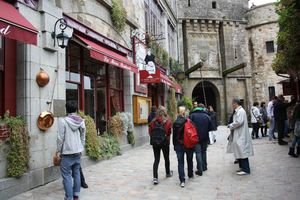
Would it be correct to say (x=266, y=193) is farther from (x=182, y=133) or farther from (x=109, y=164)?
(x=109, y=164)

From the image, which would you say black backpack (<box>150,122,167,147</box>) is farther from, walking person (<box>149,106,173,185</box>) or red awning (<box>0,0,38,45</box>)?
red awning (<box>0,0,38,45</box>)

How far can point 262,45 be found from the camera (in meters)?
29.8

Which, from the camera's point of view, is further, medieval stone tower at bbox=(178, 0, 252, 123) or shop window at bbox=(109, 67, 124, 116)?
medieval stone tower at bbox=(178, 0, 252, 123)

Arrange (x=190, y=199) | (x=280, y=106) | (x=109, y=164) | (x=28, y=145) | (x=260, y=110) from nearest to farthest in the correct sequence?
(x=190, y=199) < (x=28, y=145) < (x=109, y=164) < (x=280, y=106) < (x=260, y=110)

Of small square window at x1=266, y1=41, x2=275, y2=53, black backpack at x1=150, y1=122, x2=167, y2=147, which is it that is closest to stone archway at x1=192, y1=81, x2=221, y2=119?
small square window at x1=266, y1=41, x2=275, y2=53

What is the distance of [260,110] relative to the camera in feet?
48.1

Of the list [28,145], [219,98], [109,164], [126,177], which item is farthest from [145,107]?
[219,98]

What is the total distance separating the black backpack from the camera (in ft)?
21.2

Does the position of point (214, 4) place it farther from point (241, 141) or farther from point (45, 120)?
point (45, 120)

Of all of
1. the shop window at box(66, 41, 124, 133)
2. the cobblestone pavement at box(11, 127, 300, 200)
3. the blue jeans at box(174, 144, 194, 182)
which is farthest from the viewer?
the shop window at box(66, 41, 124, 133)

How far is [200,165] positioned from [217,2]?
80.0 ft

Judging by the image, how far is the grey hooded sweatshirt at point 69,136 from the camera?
507 cm

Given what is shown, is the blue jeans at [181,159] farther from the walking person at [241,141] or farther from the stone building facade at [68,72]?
the stone building facade at [68,72]

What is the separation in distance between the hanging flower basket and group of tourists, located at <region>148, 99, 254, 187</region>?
8.67 ft
